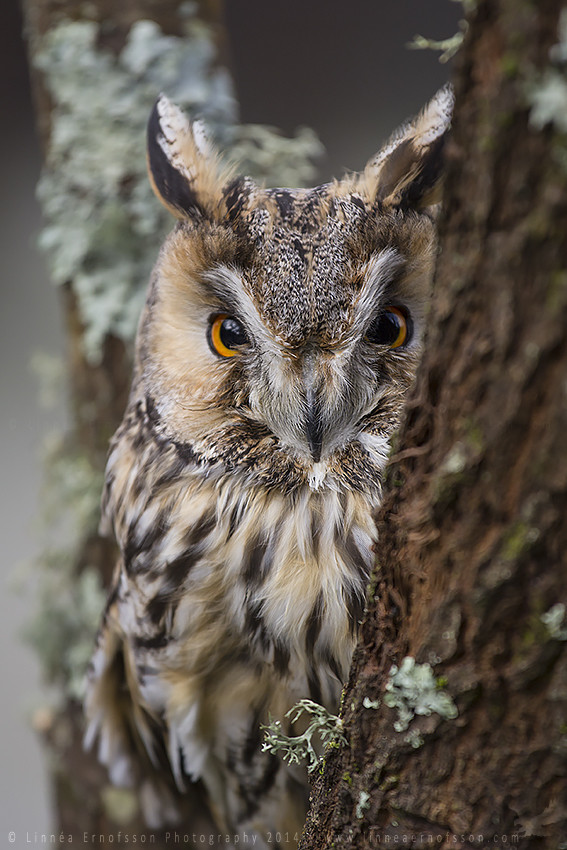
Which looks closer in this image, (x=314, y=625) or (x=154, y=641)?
(x=314, y=625)

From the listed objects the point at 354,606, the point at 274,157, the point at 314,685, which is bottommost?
the point at 314,685

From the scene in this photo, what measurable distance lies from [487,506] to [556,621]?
0.36 ft

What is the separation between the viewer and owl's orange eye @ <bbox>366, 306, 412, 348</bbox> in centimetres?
117

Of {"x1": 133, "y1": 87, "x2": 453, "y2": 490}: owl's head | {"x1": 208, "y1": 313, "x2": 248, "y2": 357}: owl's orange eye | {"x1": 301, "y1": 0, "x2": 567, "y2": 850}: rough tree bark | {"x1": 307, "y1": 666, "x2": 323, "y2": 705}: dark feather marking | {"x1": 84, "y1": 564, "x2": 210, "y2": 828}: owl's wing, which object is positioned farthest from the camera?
{"x1": 84, "y1": 564, "x2": 210, "y2": 828}: owl's wing

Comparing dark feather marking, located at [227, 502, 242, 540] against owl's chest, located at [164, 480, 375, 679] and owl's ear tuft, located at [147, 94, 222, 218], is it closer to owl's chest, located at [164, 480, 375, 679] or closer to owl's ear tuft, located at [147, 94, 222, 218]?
owl's chest, located at [164, 480, 375, 679]

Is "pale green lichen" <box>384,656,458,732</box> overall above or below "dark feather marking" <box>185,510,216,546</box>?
below

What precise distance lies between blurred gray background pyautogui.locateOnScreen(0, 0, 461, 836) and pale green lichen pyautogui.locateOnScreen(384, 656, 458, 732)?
2248mm

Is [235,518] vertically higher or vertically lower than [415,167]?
lower

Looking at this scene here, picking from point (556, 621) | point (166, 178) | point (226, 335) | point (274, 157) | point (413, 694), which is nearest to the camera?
point (556, 621)

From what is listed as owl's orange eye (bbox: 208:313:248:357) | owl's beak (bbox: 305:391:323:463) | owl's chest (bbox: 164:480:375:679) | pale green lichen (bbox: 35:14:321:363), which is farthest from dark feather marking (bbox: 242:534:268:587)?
pale green lichen (bbox: 35:14:321:363)

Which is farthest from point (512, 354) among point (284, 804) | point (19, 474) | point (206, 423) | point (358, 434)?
point (19, 474)

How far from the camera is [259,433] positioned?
125 cm

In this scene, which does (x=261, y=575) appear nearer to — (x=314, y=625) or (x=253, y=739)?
(x=314, y=625)

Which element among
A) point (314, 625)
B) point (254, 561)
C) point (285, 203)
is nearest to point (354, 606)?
point (314, 625)
